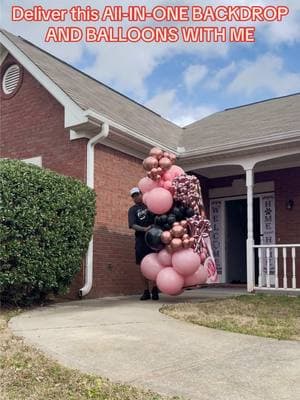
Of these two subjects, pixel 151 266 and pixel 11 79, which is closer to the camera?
pixel 151 266

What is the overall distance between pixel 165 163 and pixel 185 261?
1752mm

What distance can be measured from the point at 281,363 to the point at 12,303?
15.2ft

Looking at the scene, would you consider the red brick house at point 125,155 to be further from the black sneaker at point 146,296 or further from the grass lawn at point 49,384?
the grass lawn at point 49,384

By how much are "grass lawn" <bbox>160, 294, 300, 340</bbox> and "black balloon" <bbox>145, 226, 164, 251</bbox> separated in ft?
3.44

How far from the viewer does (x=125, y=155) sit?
407 inches

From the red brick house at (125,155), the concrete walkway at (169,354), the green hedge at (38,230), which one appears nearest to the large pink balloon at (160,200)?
the green hedge at (38,230)

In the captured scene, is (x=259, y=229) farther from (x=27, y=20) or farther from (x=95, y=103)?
(x=27, y=20)

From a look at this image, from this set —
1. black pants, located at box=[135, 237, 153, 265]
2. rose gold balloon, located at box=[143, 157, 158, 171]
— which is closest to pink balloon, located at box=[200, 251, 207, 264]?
A: black pants, located at box=[135, 237, 153, 265]

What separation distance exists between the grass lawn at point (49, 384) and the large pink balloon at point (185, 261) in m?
3.76

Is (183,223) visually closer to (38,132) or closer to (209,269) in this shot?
(209,269)

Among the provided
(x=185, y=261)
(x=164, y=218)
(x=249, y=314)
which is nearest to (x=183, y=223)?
(x=164, y=218)

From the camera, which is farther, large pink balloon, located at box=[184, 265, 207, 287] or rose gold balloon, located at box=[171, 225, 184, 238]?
large pink balloon, located at box=[184, 265, 207, 287]

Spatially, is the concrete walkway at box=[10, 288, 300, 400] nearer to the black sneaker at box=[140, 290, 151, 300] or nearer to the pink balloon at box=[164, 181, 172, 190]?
the black sneaker at box=[140, 290, 151, 300]

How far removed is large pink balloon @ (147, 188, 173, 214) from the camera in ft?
26.6
